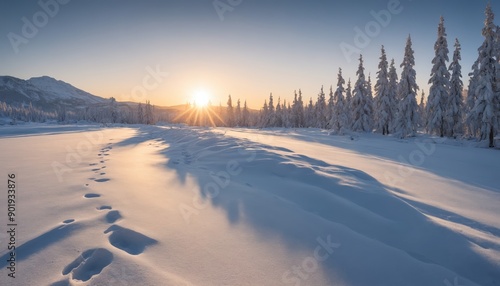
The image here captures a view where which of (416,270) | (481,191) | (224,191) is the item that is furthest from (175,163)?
(481,191)

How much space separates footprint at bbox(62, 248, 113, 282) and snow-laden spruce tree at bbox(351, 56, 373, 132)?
1615 inches

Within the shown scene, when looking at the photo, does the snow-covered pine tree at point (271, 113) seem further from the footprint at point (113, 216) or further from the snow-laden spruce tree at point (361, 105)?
the footprint at point (113, 216)

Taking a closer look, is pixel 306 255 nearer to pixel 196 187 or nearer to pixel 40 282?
pixel 40 282

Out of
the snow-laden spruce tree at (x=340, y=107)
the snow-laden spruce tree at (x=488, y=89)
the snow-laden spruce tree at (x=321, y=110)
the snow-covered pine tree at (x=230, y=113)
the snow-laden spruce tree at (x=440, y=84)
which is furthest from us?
the snow-covered pine tree at (x=230, y=113)

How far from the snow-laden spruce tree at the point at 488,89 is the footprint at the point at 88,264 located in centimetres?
3152

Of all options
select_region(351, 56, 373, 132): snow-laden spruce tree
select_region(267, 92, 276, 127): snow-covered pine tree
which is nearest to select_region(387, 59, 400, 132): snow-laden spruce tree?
select_region(351, 56, 373, 132): snow-laden spruce tree

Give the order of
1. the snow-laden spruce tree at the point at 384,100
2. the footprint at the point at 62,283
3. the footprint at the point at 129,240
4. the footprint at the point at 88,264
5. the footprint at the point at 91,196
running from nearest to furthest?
1. the footprint at the point at 62,283
2. the footprint at the point at 88,264
3. the footprint at the point at 129,240
4. the footprint at the point at 91,196
5. the snow-laden spruce tree at the point at 384,100

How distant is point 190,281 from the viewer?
2172mm

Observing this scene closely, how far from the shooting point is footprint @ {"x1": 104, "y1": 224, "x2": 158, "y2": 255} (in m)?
2.63

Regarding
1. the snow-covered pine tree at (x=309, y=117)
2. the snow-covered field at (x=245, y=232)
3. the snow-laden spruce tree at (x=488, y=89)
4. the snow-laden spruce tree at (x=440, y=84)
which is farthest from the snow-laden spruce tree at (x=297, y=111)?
the snow-covered field at (x=245, y=232)

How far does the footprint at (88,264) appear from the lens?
2.16 m

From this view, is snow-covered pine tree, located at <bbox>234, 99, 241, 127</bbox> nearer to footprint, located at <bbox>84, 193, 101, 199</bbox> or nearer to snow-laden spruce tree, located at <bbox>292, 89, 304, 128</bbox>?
snow-laden spruce tree, located at <bbox>292, 89, 304, 128</bbox>

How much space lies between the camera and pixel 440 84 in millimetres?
31172

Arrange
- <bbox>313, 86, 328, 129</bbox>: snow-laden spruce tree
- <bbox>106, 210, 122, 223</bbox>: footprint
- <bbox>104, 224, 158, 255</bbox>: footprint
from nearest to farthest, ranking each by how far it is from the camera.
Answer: <bbox>104, 224, 158, 255</bbox>: footprint
<bbox>106, 210, 122, 223</bbox>: footprint
<bbox>313, 86, 328, 129</bbox>: snow-laden spruce tree
